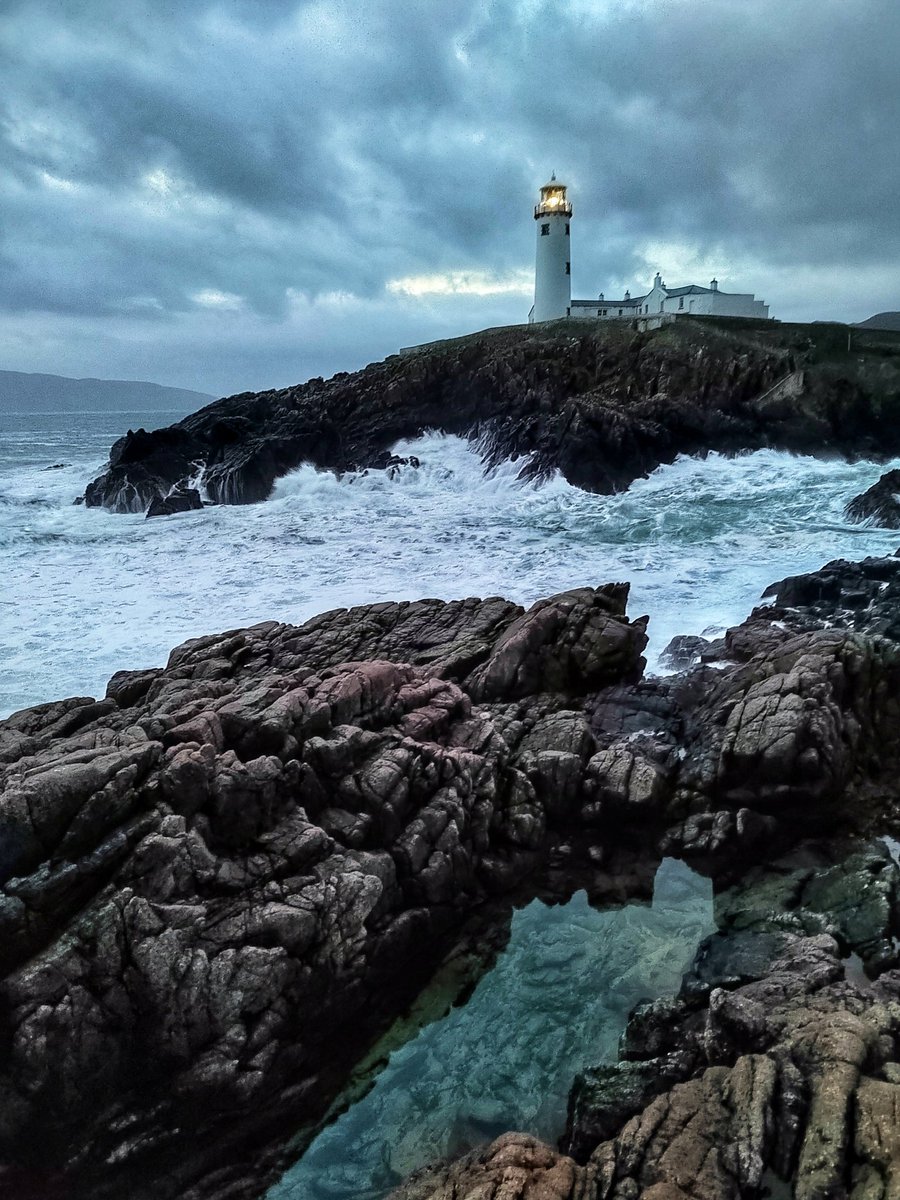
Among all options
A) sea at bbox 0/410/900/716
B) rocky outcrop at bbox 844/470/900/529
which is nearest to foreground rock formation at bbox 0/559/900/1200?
sea at bbox 0/410/900/716

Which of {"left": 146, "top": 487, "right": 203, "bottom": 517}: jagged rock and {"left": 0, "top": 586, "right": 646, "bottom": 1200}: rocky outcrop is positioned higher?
{"left": 146, "top": 487, "right": 203, "bottom": 517}: jagged rock

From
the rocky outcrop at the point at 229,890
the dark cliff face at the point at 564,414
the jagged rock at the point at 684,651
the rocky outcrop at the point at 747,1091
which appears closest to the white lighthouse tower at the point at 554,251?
the dark cliff face at the point at 564,414

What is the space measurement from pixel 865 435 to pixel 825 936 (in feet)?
153

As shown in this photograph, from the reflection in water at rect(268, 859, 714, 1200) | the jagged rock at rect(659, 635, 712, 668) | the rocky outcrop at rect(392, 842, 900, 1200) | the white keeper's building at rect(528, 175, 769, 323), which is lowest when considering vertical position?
the reflection in water at rect(268, 859, 714, 1200)

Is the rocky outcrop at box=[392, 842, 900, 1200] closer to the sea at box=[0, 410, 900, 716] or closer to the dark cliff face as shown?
the sea at box=[0, 410, 900, 716]

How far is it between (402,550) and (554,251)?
49.7 metres

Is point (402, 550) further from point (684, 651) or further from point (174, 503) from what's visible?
point (174, 503)

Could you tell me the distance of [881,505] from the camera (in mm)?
35031

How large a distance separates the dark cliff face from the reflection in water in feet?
113

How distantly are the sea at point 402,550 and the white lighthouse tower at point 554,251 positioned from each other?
26562mm

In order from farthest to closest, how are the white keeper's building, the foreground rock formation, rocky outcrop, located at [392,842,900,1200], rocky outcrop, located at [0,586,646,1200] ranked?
the white keeper's building < rocky outcrop, located at [0,586,646,1200] < the foreground rock formation < rocky outcrop, located at [392,842,900,1200]

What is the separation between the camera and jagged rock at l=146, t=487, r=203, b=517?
45.6 metres

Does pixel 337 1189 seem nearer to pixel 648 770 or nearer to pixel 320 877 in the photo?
pixel 320 877

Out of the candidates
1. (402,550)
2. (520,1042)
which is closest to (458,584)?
(402,550)
